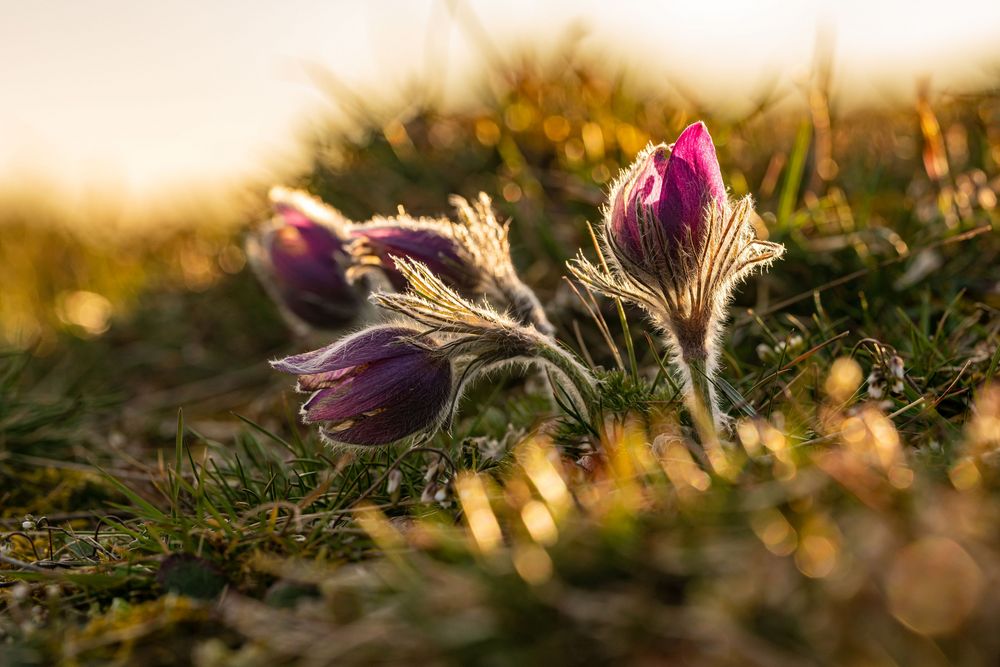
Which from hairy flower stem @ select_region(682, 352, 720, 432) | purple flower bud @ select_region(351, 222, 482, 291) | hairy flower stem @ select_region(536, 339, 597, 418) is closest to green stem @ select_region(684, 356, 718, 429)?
hairy flower stem @ select_region(682, 352, 720, 432)

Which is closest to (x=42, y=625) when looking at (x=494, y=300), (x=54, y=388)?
(x=494, y=300)

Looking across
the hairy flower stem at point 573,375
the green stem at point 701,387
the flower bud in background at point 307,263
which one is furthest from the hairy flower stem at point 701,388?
the flower bud in background at point 307,263

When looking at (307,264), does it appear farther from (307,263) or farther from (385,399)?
(385,399)

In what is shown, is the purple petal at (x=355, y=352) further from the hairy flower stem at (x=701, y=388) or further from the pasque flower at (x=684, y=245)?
the hairy flower stem at (x=701, y=388)

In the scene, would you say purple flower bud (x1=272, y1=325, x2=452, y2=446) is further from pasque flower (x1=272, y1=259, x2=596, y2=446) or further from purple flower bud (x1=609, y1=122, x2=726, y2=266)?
purple flower bud (x1=609, y1=122, x2=726, y2=266)

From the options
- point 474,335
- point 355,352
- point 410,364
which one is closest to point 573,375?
point 474,335
